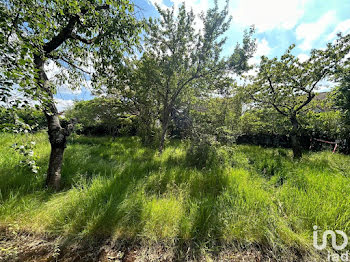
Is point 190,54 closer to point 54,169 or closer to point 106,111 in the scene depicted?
point 54,169

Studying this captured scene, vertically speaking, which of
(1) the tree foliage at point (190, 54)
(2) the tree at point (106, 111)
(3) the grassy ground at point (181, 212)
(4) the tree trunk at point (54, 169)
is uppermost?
(1) the tree foliage at point (190, 54)

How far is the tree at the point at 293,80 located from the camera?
5.00 m

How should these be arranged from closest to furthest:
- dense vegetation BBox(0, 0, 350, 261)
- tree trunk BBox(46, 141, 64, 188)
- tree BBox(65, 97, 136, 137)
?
1. dense vegetation BBox(0, 0, 350, 261)
2. tree trunk BBox(46, 141, 64, 188)
3. tree BBox(65, 97, 136, 137)

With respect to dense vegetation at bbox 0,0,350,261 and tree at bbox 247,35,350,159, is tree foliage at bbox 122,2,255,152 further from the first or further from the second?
tree at bbox 247,35,350,159

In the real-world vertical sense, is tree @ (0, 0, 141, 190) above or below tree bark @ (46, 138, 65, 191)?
above

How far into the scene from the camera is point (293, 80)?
5520 mm

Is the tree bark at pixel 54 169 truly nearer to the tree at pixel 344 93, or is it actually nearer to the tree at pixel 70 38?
the tree at pixel 70 38

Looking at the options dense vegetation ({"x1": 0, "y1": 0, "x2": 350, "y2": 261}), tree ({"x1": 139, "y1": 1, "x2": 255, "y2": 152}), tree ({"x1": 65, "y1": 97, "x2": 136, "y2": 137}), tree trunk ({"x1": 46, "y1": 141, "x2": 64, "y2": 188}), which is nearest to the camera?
dense vegetation ({"x1": 0, "y1": 0, "x2": 350, "y2": 261})

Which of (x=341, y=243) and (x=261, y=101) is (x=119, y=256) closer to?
(x=341, y=243)

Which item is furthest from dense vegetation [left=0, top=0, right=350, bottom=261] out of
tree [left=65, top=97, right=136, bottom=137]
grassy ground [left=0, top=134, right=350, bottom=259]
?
tree [left=65, top=97, right=136, bottom=137]

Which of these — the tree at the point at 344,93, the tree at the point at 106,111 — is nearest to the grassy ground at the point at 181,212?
the tree at the point at 344,93

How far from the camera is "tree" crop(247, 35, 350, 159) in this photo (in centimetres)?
500

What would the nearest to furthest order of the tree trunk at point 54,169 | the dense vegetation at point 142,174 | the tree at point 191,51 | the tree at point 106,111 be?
the dense vegetation at point 142,174 → the tree trunk at point 54,169 → the tree at point 191,51 → the tree at point 106,111

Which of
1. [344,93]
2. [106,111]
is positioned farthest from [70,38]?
[344,93]
